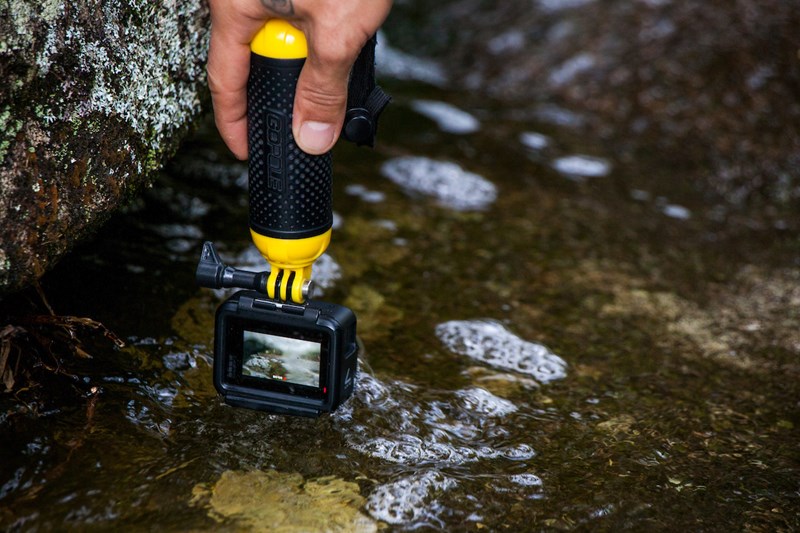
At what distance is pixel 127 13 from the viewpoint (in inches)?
68.6

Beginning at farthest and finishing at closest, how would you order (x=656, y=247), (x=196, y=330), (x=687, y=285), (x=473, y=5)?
(x=473, y=5) < (x=656, y=247) < (x=687, y=285) < (x=196, y=330)

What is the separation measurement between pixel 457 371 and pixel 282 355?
1.83 ft

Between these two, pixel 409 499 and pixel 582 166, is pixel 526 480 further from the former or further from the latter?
pixel 582 166

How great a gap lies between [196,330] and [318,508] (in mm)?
698

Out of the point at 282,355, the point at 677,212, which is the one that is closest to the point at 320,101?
the point at 282,355

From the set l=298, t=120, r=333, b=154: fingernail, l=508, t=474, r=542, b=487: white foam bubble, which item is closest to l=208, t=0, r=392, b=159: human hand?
l=298, t=120, r=333, b=154: fingernail

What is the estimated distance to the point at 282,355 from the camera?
172cm

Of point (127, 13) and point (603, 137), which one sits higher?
point (127, 13)

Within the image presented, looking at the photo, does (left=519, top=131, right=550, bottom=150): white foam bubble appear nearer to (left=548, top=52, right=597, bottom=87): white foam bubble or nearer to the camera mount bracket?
(left=548, top=52, right=597, bottom=87): white foam bubble

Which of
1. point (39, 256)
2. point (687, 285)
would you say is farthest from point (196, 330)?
point (687, 285)

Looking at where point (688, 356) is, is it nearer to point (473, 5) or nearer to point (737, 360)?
point (737, 360)

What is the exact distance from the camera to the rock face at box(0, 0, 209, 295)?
60.1 inches

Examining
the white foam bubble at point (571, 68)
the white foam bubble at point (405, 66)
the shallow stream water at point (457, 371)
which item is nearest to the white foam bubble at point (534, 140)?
the shallow stream water at point (457, 371)

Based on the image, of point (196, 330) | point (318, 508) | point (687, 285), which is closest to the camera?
point (318, 508)
